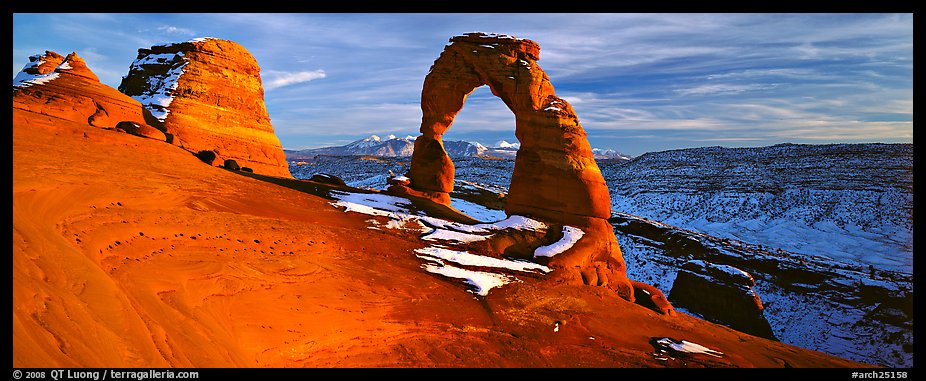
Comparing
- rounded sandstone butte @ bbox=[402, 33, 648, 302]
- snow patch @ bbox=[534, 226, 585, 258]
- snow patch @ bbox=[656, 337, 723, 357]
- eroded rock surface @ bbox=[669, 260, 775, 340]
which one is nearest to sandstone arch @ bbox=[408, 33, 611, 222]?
rounded sandstone butte @ bbox=[402, 33, 648, 302]

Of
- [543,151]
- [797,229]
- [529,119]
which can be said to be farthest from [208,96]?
[797,229]

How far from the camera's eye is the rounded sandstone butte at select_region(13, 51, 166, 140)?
Answer: 1705 centimetres

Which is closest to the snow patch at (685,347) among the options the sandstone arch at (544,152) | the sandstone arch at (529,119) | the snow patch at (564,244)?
the sandstone arch at (544,152)

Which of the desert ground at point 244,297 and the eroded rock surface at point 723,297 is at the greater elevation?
the desert ground at point 244,297

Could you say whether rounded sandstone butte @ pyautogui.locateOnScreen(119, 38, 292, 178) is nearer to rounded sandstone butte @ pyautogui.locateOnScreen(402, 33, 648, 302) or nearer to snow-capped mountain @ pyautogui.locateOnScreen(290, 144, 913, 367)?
rounded sandstone butte @ pyautogui.locateOnScreen(402, 33, 648, 302)

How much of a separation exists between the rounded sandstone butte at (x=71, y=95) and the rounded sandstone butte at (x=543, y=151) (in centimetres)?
1403

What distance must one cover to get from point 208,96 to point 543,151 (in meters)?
23.7

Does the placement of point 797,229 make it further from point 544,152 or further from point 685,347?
point 685,347

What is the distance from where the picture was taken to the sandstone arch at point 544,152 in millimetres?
16188

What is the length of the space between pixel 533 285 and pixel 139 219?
33.7 feet

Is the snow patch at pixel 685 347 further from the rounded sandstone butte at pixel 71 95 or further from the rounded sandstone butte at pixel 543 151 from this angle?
the rounded sandstone butte at pixel 71 95

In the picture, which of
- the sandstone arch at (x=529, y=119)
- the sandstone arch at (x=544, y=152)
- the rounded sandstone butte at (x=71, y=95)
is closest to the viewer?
the sandstone arch at (x=544, y=152)
